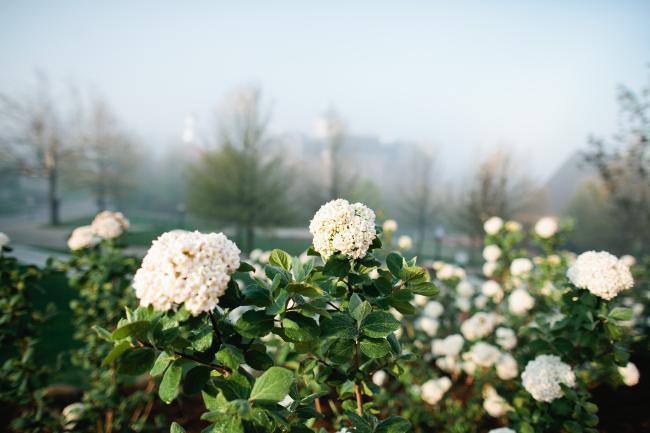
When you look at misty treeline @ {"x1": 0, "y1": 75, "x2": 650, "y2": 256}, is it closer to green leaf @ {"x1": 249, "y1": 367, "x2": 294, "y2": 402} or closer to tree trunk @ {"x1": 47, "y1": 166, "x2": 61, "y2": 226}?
tree trunk @ {"x1": 47, "y1": 166, "x2": 61, "y2": 226}

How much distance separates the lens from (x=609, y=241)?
54.0 ft

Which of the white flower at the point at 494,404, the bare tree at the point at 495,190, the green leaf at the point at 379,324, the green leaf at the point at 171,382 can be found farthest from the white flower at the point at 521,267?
the bare tree at the point at 495,190

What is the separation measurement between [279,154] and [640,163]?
1235cm

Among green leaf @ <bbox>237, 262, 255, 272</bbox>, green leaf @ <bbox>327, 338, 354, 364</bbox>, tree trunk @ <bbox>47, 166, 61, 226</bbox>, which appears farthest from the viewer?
tree trunk @ <bbox>47, 166, 61, 226</bbox>

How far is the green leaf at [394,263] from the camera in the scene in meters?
1.37

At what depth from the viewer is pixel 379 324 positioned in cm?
123

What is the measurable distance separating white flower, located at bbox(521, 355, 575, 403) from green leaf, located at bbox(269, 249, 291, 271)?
5.02 feet

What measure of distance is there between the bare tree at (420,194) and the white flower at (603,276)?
1907 centimetres

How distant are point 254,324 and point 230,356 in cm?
11

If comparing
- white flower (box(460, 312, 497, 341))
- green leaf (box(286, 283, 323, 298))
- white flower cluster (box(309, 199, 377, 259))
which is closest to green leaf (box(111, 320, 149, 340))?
green leaf (box(286, 283, 323, 298))

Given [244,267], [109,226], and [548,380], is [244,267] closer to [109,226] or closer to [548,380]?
[548,380]

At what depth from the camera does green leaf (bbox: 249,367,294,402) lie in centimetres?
94

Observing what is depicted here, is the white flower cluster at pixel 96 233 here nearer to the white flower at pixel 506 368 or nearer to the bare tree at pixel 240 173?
the white flower at pixel 506 368

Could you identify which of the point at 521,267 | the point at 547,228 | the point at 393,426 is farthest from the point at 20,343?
the point at 547,228
